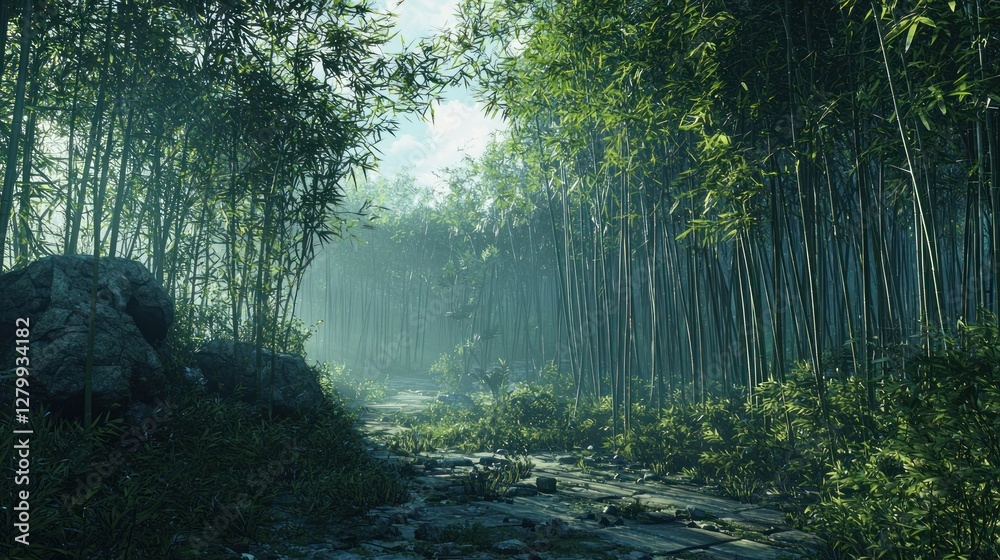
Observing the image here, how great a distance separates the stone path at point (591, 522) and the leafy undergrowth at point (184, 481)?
0.50 m

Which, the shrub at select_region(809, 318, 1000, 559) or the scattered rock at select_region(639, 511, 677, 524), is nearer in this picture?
the shrub at select_region(809, 318, 1000, 559)

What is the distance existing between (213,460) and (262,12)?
150 inches

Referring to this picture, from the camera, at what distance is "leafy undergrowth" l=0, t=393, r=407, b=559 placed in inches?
102

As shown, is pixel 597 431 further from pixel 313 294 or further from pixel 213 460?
pixel 313 294

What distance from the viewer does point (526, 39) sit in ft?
21.0

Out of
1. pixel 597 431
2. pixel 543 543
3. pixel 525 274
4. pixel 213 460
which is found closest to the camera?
pixel 543 543

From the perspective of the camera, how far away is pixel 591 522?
13.2 ft

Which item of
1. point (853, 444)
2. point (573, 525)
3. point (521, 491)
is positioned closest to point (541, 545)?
point (573, 525)

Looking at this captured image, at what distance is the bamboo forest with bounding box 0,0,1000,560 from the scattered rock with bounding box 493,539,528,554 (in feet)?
0.21

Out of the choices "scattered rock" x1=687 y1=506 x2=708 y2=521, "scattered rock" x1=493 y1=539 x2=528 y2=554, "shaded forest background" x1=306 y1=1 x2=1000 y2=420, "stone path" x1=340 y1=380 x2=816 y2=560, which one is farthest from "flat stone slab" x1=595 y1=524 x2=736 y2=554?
"shaded forest background" x1=306 y1=1 x2=1000 y2=420

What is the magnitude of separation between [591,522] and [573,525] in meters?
0.17

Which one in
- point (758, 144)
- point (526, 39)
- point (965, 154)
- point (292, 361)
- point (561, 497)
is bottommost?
point (561, 497)

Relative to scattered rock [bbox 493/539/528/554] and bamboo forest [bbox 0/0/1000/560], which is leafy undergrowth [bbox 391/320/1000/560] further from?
scattered rock [bbox 493/539/528/554]

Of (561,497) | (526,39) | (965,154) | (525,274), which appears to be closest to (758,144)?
(965,154)
